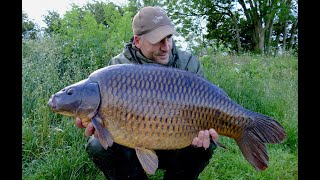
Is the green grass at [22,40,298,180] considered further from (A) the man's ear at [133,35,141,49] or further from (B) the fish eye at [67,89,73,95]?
(B) the fish eye at [67,89,73,95]

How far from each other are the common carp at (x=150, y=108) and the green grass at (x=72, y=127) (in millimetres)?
935

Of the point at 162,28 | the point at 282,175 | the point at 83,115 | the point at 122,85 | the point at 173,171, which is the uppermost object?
the point at 162,28

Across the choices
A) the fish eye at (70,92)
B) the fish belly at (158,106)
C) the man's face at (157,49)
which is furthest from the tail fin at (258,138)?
the fish eye at (70,92)

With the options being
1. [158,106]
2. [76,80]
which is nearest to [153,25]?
[158,106]

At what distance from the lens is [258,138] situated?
1832mm

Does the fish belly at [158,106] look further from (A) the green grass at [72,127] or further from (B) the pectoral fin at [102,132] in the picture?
(A) the green grass at [72,127]

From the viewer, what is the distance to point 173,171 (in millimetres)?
2223

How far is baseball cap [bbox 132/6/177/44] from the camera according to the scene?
2.05m
